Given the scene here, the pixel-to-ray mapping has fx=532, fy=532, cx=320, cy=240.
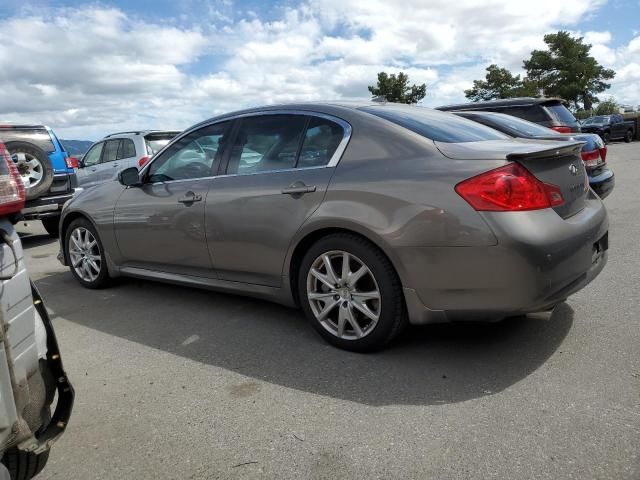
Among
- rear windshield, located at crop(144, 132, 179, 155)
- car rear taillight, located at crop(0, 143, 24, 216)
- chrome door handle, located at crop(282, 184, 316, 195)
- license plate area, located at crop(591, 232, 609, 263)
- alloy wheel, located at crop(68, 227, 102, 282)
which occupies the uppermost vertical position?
car rear taillight, located at crop(0, 143, 24, 216)

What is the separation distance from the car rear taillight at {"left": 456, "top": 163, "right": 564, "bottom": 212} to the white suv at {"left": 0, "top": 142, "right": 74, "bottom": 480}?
2.00 meters

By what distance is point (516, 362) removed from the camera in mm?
2982

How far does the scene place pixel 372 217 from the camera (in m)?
2.98

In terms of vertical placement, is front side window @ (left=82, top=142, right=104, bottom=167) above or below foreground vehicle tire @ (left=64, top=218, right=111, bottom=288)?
above

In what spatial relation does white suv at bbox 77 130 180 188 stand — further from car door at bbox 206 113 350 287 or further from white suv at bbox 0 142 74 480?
white suv at bbox 0 142 74 480

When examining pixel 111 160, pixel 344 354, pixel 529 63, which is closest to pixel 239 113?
pixel 344 354

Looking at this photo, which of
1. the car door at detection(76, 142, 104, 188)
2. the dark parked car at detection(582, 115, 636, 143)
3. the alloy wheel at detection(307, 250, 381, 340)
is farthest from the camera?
the dark parked car at detection(582, 115, 636, 143)

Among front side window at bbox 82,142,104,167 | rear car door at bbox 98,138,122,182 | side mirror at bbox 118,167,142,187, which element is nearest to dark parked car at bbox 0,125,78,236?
rear car door at bbox 98,138,122,182

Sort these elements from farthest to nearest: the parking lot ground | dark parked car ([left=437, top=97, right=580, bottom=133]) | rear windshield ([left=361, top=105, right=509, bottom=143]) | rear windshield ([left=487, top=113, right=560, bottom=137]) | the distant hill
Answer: the distant hill → dark parked car ([left=437, top=97, right=580, bottom=133]) → rear windshield ([left=487, top=113, right=560, bottom=137]) → rear windshield ([left=361, top=105, right=509, bottom=143]) → the parking lot ground

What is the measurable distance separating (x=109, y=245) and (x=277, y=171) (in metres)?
2.06

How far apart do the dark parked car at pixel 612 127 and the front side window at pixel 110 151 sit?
27.4 metres

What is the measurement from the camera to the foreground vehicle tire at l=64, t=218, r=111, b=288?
16.2 feet

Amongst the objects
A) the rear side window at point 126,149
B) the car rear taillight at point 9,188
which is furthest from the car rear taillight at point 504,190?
the rear side window at point 126,149

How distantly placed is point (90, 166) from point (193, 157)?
9.01m
